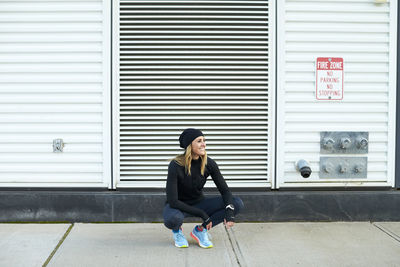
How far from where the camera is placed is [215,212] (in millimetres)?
5004

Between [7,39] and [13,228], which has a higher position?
[7,39]

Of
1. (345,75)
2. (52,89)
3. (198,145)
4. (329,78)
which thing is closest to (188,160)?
(198,145)

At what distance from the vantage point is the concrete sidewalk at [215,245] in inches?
181

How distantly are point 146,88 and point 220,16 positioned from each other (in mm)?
1280

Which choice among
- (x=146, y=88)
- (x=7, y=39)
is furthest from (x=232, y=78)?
(x=7, y=39)

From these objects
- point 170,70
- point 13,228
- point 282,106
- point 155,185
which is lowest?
point 13,228

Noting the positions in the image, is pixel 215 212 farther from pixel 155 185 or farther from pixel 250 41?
pixel 250 41

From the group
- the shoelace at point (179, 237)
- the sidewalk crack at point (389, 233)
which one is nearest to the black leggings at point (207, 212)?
the shoelace at point (179, 237)

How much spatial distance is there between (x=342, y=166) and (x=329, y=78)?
3.66 ft

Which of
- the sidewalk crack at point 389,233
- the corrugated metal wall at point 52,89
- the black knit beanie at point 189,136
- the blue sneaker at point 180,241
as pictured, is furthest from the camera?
the corrugated metal wall at point 52,89

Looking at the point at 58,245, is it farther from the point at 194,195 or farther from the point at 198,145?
the point at 198,145

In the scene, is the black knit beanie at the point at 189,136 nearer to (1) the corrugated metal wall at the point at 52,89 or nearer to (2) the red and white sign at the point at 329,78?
(1) the corrugated metal wall at the point at 52,89

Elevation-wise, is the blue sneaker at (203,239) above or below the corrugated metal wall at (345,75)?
below

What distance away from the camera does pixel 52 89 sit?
237 inches
